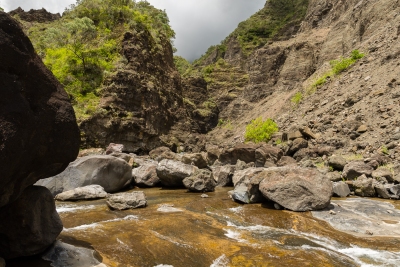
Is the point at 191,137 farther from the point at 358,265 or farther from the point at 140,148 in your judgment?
the point at 358,265

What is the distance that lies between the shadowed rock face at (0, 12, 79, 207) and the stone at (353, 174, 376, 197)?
1016cm

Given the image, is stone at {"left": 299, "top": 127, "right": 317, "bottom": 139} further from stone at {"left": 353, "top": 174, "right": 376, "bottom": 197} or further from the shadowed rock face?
the shadowed rock face

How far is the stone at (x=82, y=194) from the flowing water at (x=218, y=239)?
52.0 inches

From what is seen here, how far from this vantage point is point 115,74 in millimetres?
26047

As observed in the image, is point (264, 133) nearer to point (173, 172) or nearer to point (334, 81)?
point (334, 81)

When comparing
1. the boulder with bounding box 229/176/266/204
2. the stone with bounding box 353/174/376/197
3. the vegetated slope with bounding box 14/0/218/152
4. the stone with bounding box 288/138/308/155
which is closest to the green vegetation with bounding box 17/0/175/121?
the vegetated slope with bounding box 14/0/218/152

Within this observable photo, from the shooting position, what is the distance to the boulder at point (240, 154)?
1897 centimetres

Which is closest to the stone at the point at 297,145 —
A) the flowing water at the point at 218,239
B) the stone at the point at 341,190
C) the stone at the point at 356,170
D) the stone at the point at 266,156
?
the stone at the point at 266,156

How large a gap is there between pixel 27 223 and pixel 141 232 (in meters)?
2.40

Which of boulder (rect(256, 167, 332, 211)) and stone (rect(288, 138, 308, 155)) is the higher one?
stone (rect(288, 138, 308, 155))

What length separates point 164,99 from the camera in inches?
1212

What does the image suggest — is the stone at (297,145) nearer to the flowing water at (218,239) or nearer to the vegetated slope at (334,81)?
the vegetated slope at (334,81)

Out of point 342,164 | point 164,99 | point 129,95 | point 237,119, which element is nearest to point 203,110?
point 237,119

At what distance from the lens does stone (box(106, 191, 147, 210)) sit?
8617 millimetres
